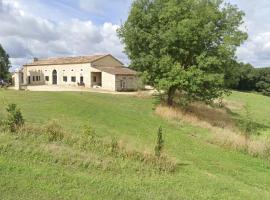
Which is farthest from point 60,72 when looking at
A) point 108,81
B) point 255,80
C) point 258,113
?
point 255,80

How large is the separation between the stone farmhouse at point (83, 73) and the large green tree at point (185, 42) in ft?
68.4

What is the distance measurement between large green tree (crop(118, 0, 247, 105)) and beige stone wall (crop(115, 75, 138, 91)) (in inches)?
786

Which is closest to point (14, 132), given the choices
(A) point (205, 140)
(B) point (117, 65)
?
(A) point (205, 140)

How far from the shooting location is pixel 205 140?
70.1ft

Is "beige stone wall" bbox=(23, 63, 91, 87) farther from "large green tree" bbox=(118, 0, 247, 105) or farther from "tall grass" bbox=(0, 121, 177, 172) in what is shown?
"tall grass" bbox=(0, 121, 177, 172)

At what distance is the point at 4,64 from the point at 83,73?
101 ft

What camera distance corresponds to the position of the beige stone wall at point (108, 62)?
5929cm

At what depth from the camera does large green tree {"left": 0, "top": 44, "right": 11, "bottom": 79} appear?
7887 cm

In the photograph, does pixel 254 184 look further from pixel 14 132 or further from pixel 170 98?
pixel 170 98

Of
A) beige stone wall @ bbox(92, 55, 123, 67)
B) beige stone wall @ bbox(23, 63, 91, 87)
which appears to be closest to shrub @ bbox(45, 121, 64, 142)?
beige stone wall @ bbox(23, 63, 91, 87)

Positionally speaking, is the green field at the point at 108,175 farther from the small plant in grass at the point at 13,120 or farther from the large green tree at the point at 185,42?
the large green tree at the point at 185,42

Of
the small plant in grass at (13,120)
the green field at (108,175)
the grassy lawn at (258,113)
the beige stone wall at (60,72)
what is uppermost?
the beige stone wall at (60,72)

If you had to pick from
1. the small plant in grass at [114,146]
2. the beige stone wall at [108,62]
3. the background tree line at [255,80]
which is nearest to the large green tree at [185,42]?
the small plant in grass at [114,146]

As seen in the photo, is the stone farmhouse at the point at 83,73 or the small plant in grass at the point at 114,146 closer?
the small plant in grass at the point at 114,146
